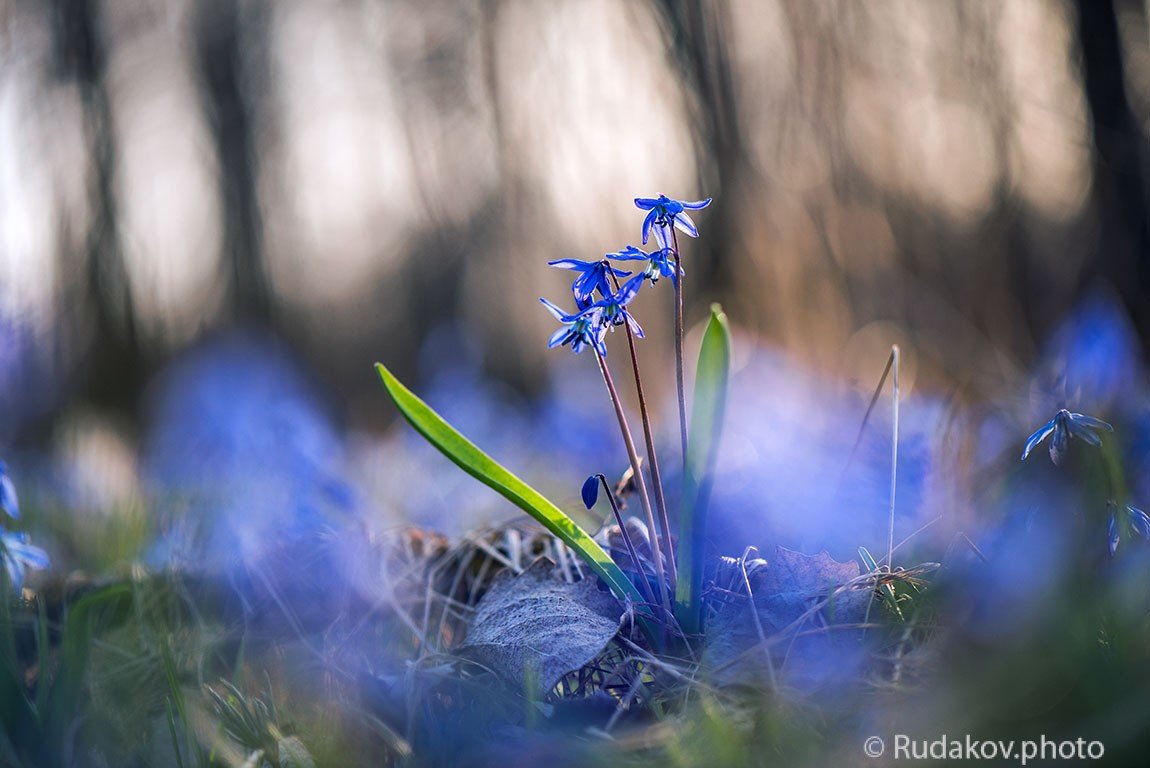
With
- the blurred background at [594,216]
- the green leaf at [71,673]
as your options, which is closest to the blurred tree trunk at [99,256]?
the blurred background at [594,216]

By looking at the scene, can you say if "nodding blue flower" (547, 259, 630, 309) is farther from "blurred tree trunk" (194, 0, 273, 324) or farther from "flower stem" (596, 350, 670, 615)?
"blurred tree trunk" (194, 0, 273, 324)

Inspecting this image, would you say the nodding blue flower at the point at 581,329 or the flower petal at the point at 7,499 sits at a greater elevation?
the nodding blue flower at the point at 581,329

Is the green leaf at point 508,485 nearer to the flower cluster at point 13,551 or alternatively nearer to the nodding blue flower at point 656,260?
the nodding blue flower at point 656,260

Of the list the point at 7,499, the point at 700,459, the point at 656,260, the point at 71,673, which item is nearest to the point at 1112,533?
the point at 700,459

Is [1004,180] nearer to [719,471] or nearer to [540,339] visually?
[719,471]

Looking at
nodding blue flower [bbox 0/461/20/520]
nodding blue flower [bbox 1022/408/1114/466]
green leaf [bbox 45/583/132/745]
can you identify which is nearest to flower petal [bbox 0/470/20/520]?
nodding blue flower [bbox 0/461/20/520]

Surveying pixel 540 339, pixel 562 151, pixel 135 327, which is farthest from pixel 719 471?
pixel 540 339

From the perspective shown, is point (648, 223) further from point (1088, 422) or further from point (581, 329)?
point (1088, 422)
